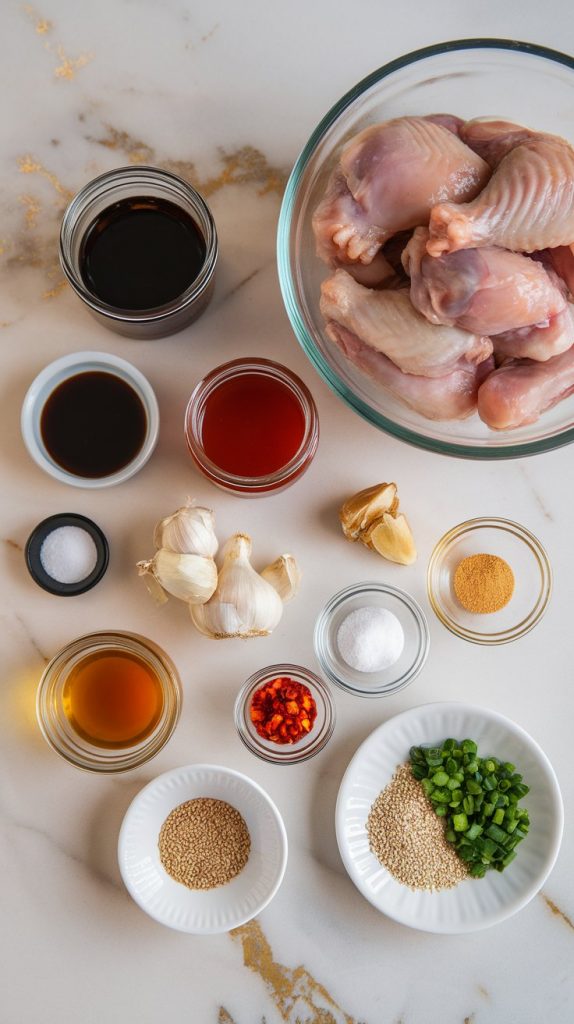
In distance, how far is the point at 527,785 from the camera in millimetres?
1626

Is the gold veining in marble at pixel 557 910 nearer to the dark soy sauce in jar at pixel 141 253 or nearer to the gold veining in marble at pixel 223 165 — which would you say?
the dark soy sauce in jar at pixel 141 253

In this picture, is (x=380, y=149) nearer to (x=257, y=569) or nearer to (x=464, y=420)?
(x=464, y=420)

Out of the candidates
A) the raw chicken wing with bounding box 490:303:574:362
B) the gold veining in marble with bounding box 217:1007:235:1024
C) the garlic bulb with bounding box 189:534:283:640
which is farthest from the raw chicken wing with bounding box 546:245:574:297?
the gold veining in marble with bounding box 217:1007:235:1024

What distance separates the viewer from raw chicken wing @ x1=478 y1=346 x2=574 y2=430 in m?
1.20

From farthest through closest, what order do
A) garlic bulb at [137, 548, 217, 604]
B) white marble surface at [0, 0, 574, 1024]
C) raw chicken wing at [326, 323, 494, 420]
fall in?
white marble surface at [0, 0, 574, 1024] → garlic bulb at [137, 548, 217, 604] → raw chicken wing at [326, 323, 494, 420]

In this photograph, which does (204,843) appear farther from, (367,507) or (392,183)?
(392,183)

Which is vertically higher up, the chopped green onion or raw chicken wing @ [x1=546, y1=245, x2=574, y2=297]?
raw chicken wing @ [x1=546, y1=245, x2=574, y2=297]

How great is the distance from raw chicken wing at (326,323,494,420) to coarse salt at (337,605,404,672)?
48 cm

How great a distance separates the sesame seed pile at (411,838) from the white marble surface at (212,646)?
0.09m

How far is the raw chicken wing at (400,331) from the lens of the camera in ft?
3.89

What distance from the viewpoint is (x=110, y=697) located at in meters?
1.66

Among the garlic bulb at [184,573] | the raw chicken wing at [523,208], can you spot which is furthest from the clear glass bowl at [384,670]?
the raw chicken wing at [523,208]

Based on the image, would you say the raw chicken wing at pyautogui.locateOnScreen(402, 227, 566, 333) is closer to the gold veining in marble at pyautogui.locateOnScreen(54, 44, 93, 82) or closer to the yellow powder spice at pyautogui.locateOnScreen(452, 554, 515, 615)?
the yellow powder spice at pyautogui.locateOnScreen(452, 554, 515, 615)

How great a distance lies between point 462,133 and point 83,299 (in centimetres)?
67
